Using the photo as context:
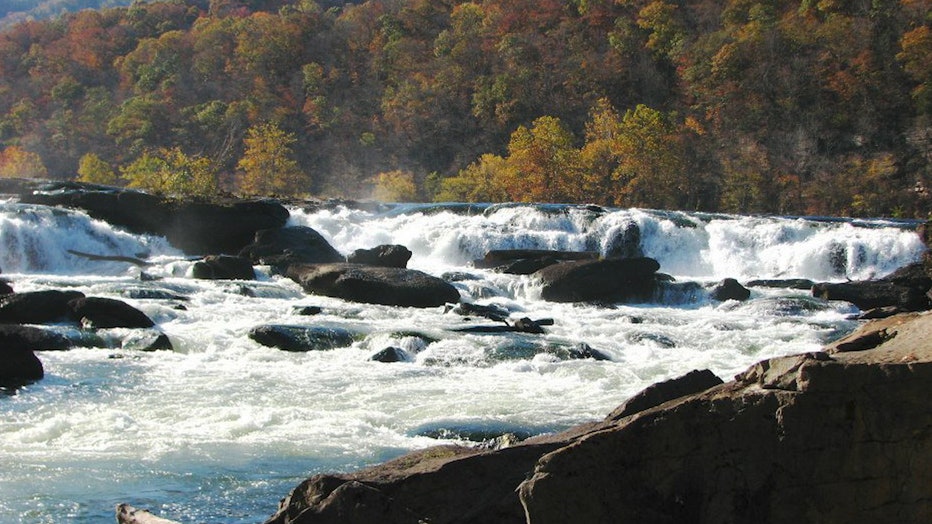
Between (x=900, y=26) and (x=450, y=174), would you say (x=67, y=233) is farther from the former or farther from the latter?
(x=900, y=26)

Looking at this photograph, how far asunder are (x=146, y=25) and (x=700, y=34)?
55579 mm

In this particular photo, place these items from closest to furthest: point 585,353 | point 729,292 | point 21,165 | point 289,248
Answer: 1. point 585,353
2. point 729,292
3. point 289,248
4. point 21,165

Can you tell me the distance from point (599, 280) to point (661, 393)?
64.9 ft

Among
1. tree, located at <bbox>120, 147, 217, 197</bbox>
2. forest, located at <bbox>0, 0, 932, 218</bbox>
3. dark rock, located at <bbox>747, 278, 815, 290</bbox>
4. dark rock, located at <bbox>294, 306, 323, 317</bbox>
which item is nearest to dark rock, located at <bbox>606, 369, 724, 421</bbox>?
dark rock, located at <bbox>294, 306, 323, 317</bbox>

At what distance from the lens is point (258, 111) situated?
79688 millimetres

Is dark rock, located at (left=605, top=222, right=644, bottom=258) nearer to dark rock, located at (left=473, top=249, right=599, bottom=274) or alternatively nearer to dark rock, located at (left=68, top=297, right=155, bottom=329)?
dark rock, located at (left=473, top=249, right=599, bottom=274)

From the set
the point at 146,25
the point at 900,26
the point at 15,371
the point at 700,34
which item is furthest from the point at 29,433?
the point at 146,25

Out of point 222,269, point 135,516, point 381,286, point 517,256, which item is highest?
point 517,256

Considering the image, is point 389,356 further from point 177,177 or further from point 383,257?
point 177,177

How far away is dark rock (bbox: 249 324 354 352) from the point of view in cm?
2044

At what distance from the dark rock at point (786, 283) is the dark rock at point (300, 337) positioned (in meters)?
14.9

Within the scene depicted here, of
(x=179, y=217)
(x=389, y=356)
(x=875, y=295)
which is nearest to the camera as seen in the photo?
(x=389, y=356)

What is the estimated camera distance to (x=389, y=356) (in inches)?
769

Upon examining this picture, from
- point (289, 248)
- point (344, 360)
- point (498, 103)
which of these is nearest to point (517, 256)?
point (289, 248)
